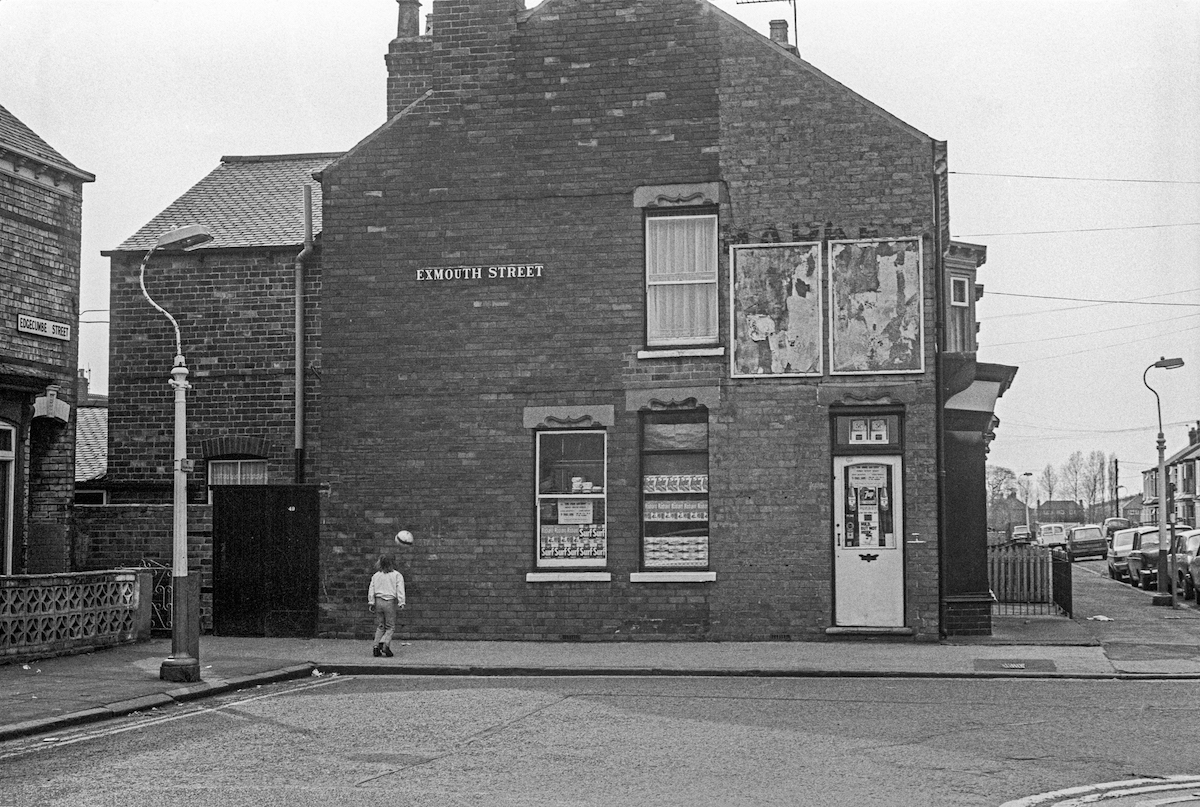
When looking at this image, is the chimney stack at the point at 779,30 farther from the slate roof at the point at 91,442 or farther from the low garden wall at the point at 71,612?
the low garden wall at the point at 71,612

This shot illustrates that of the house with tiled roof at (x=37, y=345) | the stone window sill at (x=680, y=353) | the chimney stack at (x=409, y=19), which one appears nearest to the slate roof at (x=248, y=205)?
the house with tiled roof at (x=37, y=345)

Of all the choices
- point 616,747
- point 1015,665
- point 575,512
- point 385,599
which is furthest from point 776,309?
point 616,747

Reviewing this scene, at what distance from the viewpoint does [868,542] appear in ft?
62.3

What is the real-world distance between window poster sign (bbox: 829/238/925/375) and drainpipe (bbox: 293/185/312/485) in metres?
8.51

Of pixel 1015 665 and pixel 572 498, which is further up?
pixel 572 498

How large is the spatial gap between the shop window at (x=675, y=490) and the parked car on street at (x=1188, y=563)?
14928 millimetres

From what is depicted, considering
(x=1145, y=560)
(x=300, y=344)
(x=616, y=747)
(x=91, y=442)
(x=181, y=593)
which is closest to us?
(x=616, y=747)

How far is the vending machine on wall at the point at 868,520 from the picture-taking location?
744 inches

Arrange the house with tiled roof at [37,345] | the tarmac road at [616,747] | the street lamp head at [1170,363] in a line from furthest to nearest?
1. the street lamp head at [1170,363]
2. the house with tiled roof at [37,345]
3. the tarmac road at [616,747]

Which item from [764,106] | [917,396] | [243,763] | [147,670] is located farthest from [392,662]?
[764,106]

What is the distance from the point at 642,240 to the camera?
19.6m

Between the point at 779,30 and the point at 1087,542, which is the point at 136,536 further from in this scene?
the point at 1087,542

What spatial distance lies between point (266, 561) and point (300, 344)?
3.72 meters

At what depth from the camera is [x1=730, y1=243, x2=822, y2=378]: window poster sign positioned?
19.2 metres
